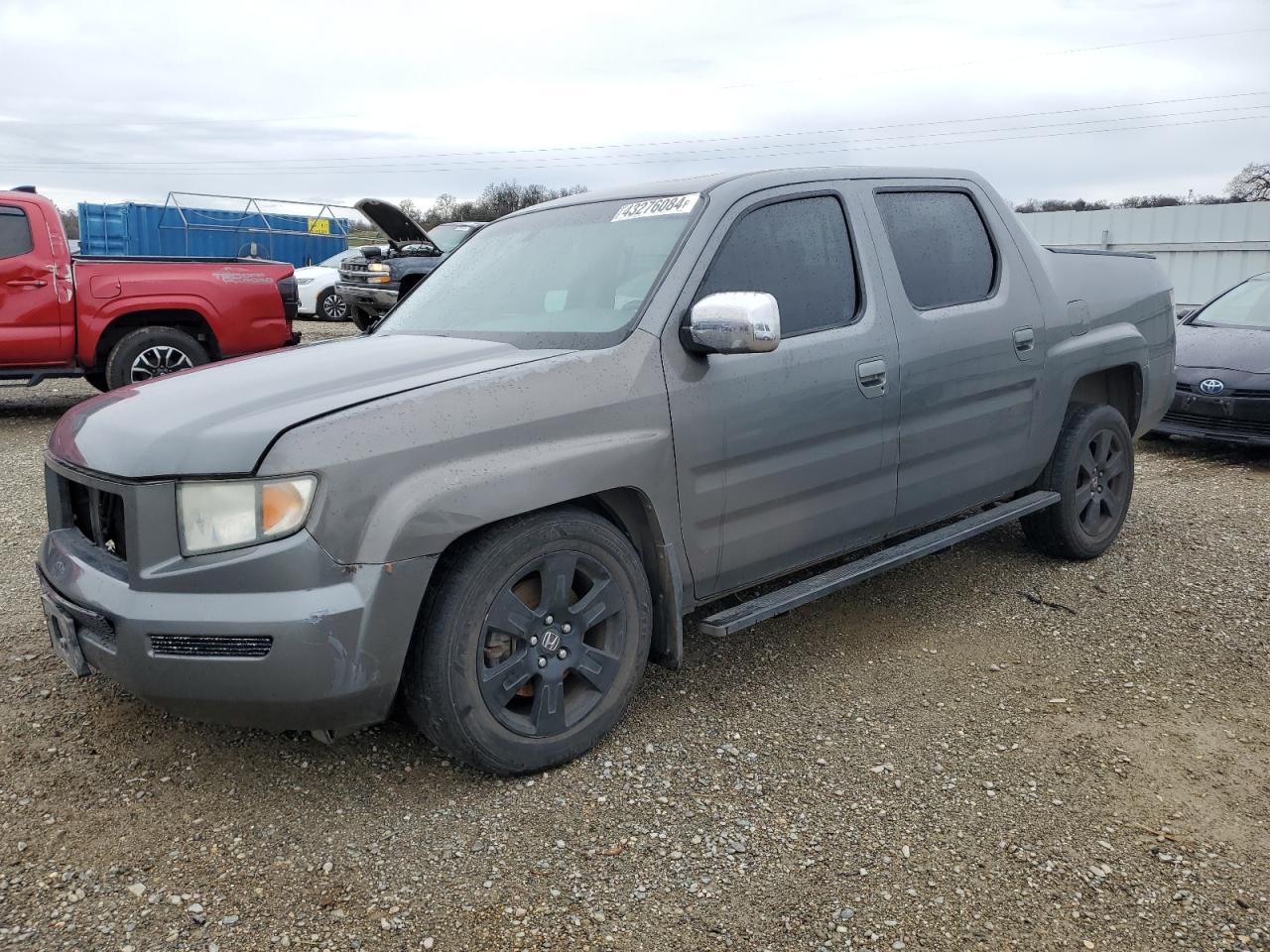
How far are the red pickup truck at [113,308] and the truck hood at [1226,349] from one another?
767 centimetres

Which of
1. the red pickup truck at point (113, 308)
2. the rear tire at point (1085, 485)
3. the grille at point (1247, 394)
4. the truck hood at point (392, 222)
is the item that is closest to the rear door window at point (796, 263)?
the rear tire at point (1085, 485)

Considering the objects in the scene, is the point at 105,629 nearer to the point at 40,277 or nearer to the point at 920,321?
the point at 920,321

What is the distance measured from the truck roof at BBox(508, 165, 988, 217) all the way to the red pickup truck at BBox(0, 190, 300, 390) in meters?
5.76

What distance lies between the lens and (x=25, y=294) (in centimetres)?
839

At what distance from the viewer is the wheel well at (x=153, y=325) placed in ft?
28.8

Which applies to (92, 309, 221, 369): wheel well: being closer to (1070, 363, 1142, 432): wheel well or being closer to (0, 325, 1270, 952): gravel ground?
(0, 325, 1270, 952): gravel ground

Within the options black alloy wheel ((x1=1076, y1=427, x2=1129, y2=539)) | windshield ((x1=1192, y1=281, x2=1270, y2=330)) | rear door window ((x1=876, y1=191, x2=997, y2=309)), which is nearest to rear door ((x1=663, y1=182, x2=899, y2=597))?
rear door window ((x1=876, y1=191, x2=997, y2=309))

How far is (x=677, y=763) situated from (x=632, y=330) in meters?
1.34

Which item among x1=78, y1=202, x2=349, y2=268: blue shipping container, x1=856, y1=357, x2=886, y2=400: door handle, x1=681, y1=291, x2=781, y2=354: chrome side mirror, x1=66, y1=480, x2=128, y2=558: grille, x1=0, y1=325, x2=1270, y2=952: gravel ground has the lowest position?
x1=0, y1=325, x2=1270, y2=952: gravel ground

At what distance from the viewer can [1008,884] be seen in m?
2.55

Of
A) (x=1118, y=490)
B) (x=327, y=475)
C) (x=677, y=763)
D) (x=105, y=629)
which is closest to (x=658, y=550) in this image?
(x=677, y=763)

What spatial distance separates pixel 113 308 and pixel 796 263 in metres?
7.11

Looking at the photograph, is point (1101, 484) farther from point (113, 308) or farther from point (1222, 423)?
point (113, 308)

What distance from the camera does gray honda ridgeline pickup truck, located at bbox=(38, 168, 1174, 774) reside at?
2.57 metres
